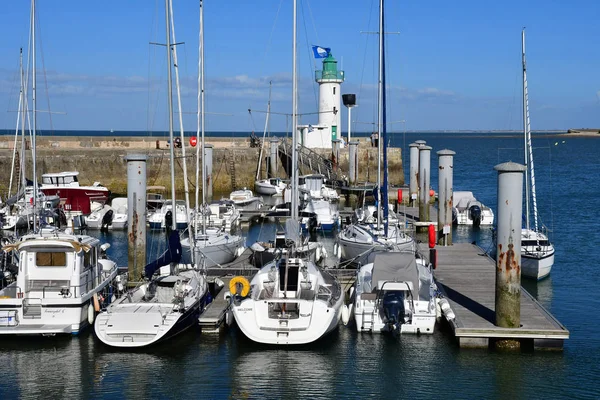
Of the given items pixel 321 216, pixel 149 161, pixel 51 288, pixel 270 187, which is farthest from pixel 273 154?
pixel 51 288

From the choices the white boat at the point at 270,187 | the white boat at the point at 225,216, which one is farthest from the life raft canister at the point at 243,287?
the white boat at the point at 270,187

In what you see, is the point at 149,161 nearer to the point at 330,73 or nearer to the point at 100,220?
the point at 330,73

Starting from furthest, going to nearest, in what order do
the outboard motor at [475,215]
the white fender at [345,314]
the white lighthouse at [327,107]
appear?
the white lighthouse at [327,107] < the outboard motor at [475,215] < the white fender at [345,314]

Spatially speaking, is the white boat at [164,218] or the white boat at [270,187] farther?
the white boat at [270,187]

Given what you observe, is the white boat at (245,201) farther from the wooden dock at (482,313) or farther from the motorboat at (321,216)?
the wooden dock at (482,313)

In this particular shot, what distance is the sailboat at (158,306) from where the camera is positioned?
53.9 feet

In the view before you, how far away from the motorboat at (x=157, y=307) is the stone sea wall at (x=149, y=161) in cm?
2694

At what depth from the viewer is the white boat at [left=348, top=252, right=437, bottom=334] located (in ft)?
56.9

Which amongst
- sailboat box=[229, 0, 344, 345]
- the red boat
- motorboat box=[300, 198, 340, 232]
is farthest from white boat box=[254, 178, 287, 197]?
sailboat box=[229, 0, 344, 345]

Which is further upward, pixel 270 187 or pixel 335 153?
pixel 335 153

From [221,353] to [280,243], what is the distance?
597cm

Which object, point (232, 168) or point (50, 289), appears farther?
point (232, 168)

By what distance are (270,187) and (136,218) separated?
2754cm

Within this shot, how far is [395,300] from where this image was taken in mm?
17438
